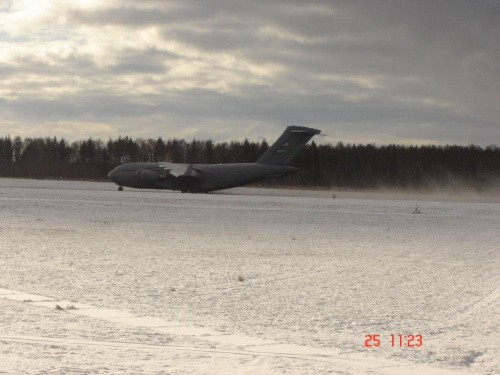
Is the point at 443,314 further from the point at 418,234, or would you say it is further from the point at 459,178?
the point at 459,178

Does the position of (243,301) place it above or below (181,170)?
below

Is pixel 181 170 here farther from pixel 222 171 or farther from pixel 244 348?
pixel 244 348

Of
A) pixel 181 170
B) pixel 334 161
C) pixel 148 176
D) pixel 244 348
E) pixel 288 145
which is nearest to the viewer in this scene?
pixel 244 348

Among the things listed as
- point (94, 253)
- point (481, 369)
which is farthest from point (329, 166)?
point (481, 369)

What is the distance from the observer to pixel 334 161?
447 feet

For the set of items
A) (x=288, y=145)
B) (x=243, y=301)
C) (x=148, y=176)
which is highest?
(x=288, y=145)

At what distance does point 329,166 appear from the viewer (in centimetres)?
13488

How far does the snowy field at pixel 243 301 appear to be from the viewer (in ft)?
24.7

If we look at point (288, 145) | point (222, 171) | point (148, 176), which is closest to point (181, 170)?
point (148, 176)

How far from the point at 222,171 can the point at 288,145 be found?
6.29m

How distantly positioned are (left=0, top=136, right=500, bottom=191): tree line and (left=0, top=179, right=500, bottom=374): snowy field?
289ft
